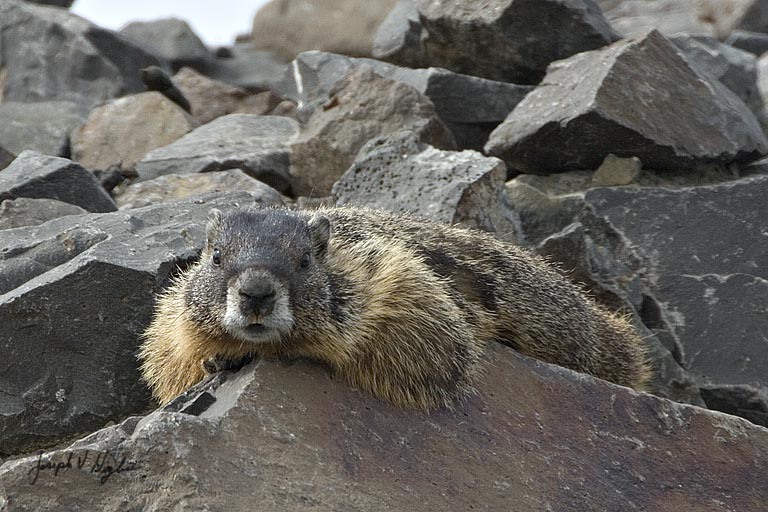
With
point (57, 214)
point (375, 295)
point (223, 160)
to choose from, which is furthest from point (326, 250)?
point (223, 160)

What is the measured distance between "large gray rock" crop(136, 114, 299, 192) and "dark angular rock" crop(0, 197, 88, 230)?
1930 millimetres

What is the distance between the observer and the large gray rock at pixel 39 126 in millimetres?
12422

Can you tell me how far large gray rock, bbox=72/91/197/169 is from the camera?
12211 mm

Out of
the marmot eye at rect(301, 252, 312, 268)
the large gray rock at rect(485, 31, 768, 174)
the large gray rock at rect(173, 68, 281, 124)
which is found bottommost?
the large gray rock at rect(173, 68, 281, 124)

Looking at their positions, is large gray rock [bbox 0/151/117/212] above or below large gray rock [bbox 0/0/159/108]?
above

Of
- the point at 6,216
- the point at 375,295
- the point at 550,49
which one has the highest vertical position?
the point at 550,49

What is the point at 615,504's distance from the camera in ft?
20.4

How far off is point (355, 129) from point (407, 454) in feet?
17.8

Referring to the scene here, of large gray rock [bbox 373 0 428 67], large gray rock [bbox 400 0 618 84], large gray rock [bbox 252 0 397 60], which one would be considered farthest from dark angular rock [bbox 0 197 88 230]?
large gray rock [bbox 252 0 397 60]

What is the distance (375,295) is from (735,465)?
231 centimetres

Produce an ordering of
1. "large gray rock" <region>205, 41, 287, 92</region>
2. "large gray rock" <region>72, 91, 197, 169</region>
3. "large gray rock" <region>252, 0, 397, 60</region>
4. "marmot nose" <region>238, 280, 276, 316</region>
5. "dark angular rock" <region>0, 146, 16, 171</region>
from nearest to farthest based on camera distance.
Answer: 1. "marmot nose" <region>238, 280, 276, 316</region>
2. "dark angular rock" <region>0, 146, 16, 171</region>
3. "large gray rock" <region>72, 91, 197, 169</region>
4. "large gray rock" <region>205, 41, 287, 92</region>
5. "large gray rock" <region>252, 0, 397, 60</region>

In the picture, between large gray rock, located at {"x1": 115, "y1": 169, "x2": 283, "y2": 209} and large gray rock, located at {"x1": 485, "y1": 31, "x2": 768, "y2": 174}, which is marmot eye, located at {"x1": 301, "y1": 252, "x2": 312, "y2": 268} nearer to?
large gray rock, located at {"x1": 115, "y1": 169, "x2": 283, "y2": 209}

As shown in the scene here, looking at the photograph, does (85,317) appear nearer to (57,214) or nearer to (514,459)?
(57,214)

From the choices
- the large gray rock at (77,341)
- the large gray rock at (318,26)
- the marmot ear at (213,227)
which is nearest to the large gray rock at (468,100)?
the large gray rock at (77,341)
